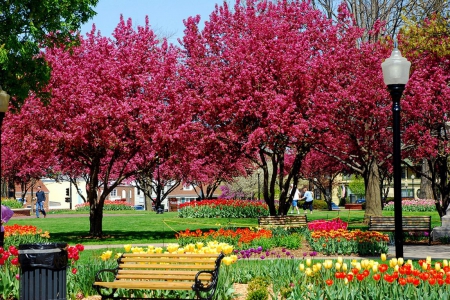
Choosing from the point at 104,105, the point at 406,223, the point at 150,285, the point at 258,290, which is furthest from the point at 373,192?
the point at 150,285

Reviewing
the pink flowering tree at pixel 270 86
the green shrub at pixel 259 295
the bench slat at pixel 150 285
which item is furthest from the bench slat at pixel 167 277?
A: the pink flowering tree at pixel 270 86

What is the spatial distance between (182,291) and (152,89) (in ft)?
43.3

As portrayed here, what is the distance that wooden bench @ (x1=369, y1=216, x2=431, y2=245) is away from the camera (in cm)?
1886

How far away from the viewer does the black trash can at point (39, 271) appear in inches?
294

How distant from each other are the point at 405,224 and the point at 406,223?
0.22 feet

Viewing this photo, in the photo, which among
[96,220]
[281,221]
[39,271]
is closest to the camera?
[39,271]

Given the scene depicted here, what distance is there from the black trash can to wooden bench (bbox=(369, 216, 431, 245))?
1287 cm

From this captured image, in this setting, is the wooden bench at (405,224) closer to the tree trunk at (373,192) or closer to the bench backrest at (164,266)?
the tree trunk at (373,192)

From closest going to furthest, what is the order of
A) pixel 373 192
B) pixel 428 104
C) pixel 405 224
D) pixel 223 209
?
pixel 405 224 → pixel 428 104 → pixel 373 192 → pixel 223 209

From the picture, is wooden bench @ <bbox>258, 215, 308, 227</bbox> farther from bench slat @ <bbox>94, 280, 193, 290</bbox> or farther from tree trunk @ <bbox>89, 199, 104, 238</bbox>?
bench slat @ <bbox>94, 280, 193, 290</bbox>

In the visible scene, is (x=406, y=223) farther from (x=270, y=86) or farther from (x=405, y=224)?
(x=270, y=86)

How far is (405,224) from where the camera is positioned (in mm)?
19375

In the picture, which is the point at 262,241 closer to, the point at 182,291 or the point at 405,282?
the point at 182,291

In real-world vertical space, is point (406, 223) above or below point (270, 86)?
below
